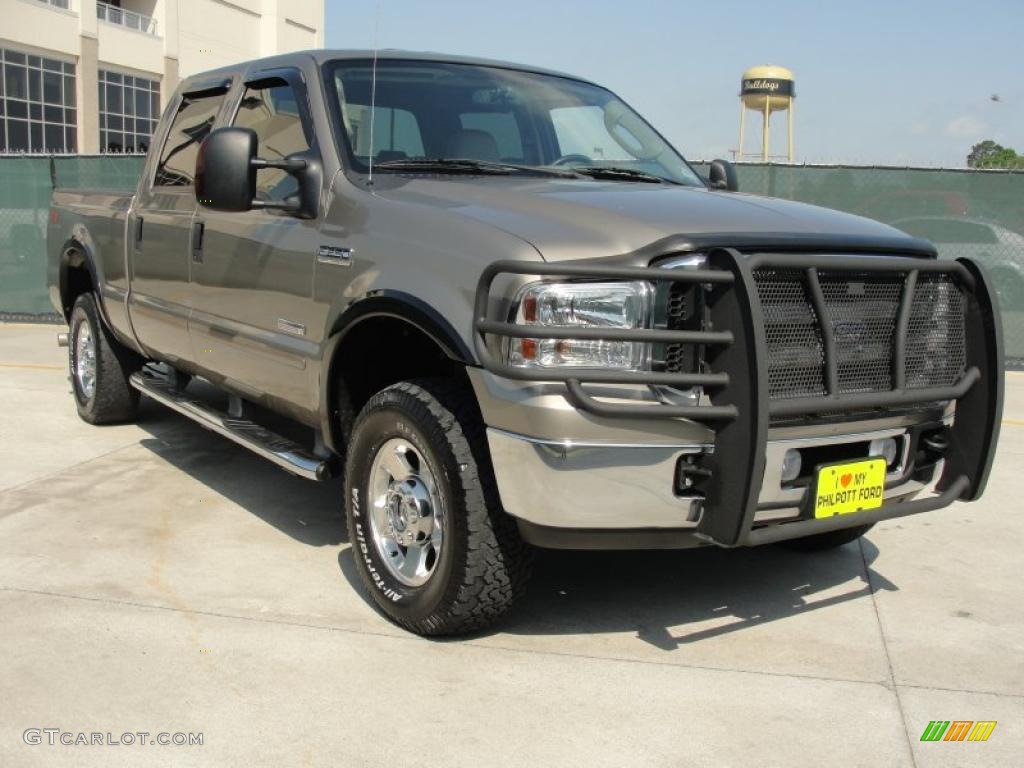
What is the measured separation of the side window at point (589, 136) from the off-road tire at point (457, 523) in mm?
1671

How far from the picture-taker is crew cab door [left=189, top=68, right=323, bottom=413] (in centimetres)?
449

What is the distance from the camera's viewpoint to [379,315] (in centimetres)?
396

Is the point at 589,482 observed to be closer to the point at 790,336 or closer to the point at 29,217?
the point at 790,336

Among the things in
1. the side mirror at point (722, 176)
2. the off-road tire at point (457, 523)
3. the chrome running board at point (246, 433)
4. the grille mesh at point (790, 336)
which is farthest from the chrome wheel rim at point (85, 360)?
the grille mesh at point (790, 336)

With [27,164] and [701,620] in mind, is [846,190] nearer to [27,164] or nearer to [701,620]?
[701,620]

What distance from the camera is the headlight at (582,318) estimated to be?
3.35 meters

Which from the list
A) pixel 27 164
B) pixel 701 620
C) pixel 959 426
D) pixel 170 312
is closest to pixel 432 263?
pixel 701 620

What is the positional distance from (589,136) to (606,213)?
1651 millimetres

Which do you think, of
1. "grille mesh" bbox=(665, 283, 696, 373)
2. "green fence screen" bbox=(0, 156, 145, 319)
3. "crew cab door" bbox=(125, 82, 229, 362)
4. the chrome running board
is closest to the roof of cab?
"crew cab door" bbox=(125, 82, 229, 362)

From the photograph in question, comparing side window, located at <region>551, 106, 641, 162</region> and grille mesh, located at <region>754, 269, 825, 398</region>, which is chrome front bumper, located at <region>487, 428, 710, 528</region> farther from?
side window, located at <region>551, 106, 641, 162</region>

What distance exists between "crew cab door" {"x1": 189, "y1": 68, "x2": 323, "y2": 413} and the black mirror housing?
0.31 meters

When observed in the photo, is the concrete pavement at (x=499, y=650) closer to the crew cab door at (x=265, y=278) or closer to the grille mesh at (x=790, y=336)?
the crew cab door at (x=265, y=278)

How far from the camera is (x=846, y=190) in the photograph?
419 inches

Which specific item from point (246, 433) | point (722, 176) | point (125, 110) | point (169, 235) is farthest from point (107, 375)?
point (125, 110)
